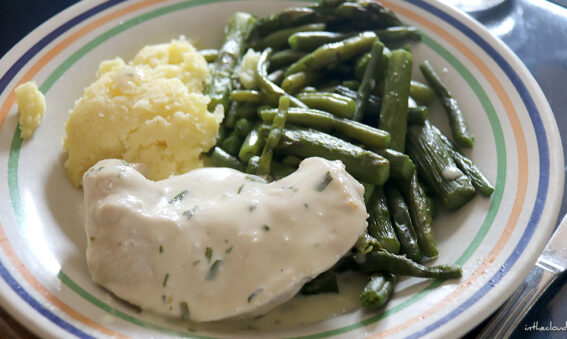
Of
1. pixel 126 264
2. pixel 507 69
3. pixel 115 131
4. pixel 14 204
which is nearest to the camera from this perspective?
pixel 126 264

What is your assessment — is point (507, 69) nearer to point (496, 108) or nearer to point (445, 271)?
point (496, 108)

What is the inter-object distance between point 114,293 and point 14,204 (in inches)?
36.3

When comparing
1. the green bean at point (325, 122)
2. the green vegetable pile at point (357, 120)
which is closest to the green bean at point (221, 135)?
the green vegetable pile at point (357, 120)

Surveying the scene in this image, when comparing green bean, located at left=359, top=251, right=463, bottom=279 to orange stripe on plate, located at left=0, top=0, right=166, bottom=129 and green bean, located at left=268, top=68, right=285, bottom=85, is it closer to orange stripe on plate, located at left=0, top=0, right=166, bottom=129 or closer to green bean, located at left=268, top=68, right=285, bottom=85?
green bean, located at left=268, top=68, right=285, bottom=85

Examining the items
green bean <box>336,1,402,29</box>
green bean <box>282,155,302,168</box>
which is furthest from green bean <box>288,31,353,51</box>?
green bean <box>282,155,302,168</box>

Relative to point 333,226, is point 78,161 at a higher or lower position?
lower

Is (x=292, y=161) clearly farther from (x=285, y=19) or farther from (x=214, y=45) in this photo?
(x=214, y=45)

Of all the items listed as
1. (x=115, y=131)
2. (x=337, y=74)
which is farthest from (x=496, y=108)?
(x=115, y=131)

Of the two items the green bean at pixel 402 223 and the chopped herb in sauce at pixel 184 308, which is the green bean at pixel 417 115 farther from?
the chopped herb in sauce at pixel 184 308

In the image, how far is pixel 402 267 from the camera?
10.6 feet

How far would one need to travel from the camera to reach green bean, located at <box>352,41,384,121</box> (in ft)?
13.3

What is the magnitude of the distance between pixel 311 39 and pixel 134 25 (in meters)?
1.48

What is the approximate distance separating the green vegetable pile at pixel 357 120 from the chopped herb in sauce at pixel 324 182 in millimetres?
375

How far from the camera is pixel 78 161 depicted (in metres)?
3.89
